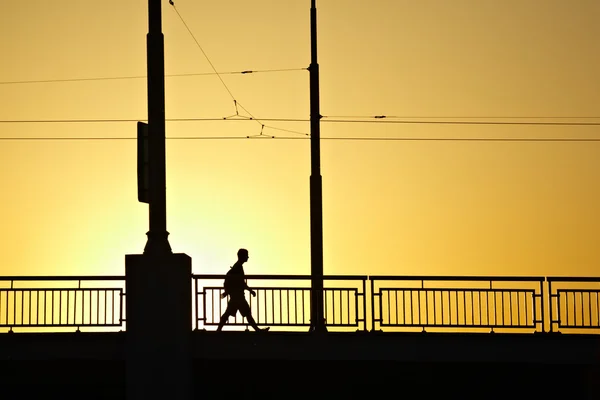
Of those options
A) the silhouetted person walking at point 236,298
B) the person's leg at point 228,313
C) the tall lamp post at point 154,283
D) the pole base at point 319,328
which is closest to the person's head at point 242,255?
the silhouetted person walking at point 236,298

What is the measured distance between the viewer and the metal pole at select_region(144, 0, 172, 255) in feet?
92.5

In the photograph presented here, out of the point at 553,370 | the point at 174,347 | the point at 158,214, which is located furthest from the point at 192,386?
the point at 553,370

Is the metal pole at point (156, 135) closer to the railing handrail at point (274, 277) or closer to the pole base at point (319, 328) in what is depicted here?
the railing handrail at point (274, 277)

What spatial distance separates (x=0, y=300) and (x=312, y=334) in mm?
5979

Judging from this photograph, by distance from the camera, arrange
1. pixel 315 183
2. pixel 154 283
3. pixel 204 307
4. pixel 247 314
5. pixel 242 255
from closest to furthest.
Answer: pixel 154 283, pixel 247 314, pixel 204 307, pixel 242 255, pixel 315 183

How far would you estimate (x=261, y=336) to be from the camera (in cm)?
3011

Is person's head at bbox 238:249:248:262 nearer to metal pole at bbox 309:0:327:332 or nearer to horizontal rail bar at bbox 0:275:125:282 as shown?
horizontal rail bar at bbox 0:275:125:282

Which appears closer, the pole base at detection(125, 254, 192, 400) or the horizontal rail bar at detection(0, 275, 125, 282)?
the pole base at detection(125, 254, 192, 400)

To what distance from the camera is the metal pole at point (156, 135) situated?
92.5 ft

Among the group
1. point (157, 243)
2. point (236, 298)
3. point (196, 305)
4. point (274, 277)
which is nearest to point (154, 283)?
point (157, 243)

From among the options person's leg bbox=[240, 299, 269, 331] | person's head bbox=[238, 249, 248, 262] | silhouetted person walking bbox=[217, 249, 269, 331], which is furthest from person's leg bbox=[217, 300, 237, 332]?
person's head bbox=[238, 249, 248, 262]

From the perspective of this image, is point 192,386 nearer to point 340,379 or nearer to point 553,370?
point 340,379

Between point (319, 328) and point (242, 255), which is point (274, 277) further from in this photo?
→ point (319, 328)

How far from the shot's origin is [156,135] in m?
28.2
